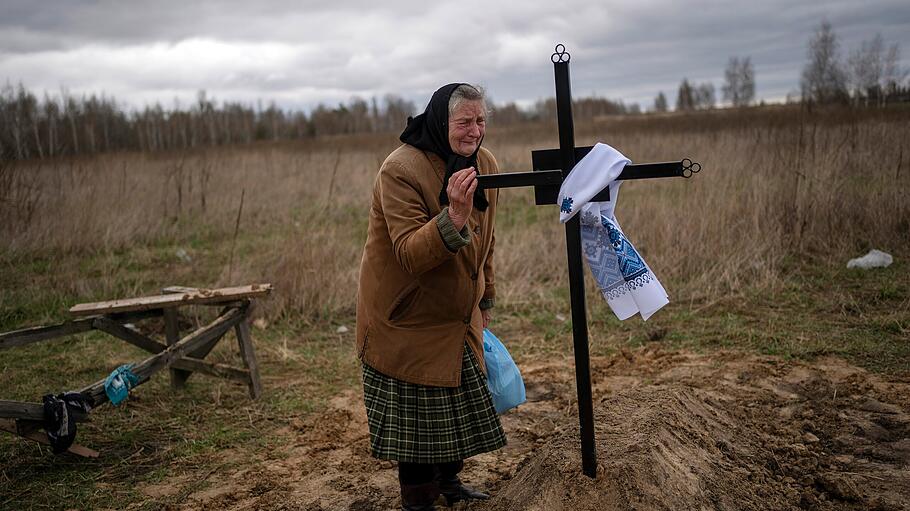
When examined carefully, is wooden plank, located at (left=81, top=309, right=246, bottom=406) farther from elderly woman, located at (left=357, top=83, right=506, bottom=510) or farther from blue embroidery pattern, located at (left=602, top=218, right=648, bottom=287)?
blue embroidery pattern, located at (left=602, top=218, right=648, bottom=287)

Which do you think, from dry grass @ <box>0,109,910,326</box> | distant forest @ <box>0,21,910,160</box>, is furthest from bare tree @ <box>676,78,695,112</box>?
dry grass @ <box>0,109,910,326</box>

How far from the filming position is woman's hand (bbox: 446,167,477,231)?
2352mm

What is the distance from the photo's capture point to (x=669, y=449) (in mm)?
2865

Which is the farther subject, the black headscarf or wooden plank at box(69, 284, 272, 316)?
wooden plank at box(69, 284, 272, 316)

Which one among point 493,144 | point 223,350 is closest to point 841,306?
point 223,350

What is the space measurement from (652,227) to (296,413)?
4554 mm

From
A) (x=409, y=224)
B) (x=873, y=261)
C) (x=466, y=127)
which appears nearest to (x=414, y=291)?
(x=409, y=224)

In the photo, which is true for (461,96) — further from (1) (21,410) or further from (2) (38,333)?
(2) (38,333)

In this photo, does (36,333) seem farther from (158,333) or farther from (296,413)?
(158,333)

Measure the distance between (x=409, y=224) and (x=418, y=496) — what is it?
3.93 ft

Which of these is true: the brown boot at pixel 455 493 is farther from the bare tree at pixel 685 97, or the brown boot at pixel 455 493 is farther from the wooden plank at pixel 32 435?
the bare tree at pixel 685 97

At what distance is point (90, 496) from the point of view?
3564 mm

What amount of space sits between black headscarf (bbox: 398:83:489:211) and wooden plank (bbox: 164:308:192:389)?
9.29ft

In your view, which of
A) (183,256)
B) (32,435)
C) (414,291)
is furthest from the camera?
(183,256)
